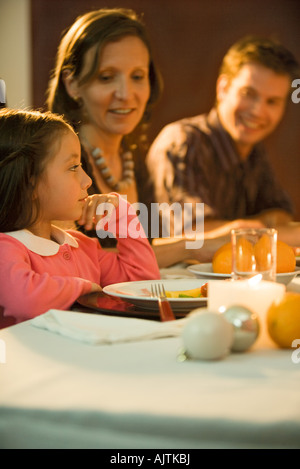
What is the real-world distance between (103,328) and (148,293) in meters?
0.24

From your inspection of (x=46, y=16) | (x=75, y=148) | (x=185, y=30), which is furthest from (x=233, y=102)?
(x=75, y=148)

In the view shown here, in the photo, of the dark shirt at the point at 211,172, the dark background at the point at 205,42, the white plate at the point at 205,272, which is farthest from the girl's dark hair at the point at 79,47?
the dark background at the point at 205,42

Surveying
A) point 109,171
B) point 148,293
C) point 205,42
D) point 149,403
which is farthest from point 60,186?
point 205,42

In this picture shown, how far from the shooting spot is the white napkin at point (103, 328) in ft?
2.27

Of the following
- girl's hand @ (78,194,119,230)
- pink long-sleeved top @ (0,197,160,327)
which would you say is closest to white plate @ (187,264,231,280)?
pink long-sleeved top @ (0,197,160,327)

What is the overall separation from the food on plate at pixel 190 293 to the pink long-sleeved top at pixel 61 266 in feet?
0.48

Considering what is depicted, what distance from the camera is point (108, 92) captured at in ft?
7.86

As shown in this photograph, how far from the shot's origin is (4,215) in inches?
43.1

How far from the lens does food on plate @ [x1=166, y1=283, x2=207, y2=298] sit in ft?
3.06

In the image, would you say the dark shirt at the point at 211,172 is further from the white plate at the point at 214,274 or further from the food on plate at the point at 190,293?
the food on plate at the point at 190,293

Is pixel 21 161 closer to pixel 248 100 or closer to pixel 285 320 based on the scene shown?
pixel 285 320

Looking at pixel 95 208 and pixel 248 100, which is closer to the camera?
pixel 95 208
